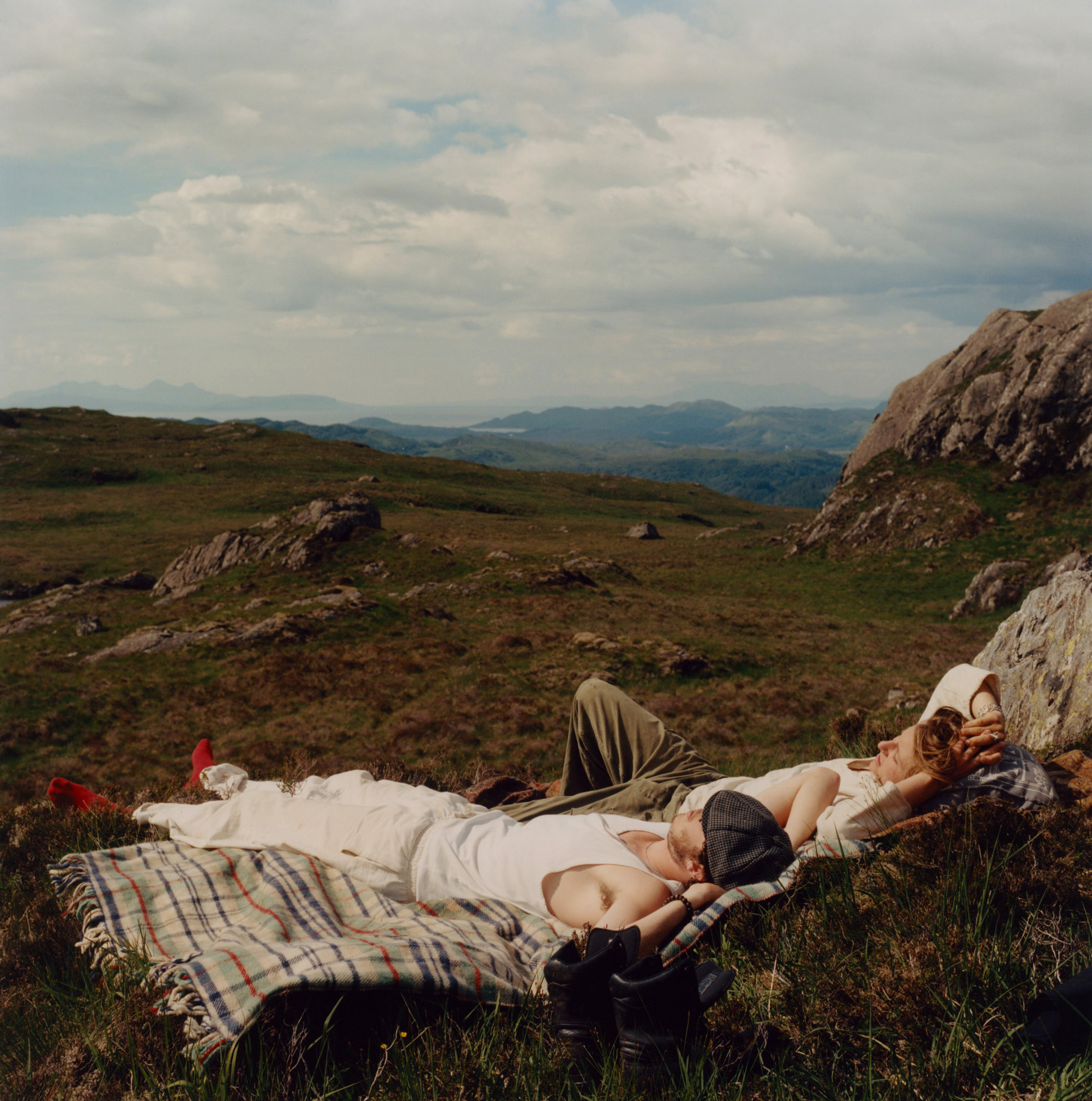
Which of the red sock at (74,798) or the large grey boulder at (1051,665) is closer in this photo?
the large grey boulder at (1051,665)

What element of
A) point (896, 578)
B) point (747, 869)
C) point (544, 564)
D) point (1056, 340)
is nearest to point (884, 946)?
point (747, 869)

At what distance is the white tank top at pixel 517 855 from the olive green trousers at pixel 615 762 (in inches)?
38.7

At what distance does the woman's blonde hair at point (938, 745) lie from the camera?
504 centimetres

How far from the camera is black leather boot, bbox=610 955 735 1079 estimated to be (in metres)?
3.02

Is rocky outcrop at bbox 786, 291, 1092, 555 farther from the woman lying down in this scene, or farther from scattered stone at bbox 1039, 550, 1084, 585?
the woman lying down

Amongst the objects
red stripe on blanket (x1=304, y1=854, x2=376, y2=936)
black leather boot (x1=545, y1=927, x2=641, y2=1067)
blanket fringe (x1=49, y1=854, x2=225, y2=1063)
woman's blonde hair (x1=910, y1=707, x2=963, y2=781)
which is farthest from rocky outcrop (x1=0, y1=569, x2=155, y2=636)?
woman's blonde hair (x1=910, y1=707, x2=963, y2=781)

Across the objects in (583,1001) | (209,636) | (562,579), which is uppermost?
(583,1001)

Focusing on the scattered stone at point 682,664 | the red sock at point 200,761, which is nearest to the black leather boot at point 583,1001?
the red sock at point 200,761

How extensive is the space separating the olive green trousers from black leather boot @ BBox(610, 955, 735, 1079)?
341 centimetres

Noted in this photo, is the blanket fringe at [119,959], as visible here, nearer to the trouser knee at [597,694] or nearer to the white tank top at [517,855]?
the white tank top at [517,855]

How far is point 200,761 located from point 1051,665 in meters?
10.3

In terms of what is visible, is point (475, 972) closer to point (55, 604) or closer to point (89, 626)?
point (89, 626)

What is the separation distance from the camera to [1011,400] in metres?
42.6

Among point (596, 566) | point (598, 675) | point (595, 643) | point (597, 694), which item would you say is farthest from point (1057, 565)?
point (597, 694)
